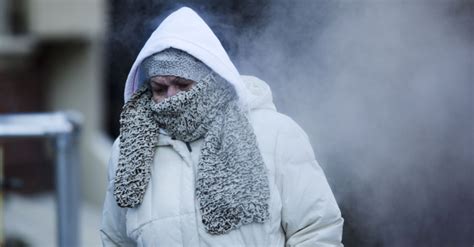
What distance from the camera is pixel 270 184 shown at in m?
2.64

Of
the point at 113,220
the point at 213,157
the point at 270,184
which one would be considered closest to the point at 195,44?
the point at 213,157

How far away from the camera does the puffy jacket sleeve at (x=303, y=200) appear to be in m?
2.62

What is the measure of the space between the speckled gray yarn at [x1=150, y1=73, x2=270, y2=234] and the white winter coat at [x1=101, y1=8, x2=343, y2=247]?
3cm

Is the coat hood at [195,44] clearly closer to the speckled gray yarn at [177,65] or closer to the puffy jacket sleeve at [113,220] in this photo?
the speckled gray yarn at [177,65]

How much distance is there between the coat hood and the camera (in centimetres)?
265

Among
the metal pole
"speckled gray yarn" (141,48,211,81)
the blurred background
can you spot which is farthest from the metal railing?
"speckled gray yarn" (141,48,211,81)

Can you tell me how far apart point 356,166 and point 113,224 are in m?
0.90

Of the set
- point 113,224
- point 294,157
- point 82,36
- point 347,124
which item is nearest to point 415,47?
point 347,124

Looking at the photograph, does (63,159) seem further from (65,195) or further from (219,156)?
(219,156)

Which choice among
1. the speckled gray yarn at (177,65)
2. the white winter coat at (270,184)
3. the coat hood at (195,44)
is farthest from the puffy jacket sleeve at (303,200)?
the speckled gray yarn at (177,65)

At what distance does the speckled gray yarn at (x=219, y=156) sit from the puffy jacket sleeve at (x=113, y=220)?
0.25 meters

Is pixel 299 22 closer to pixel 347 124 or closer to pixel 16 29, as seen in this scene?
pixel 347 124

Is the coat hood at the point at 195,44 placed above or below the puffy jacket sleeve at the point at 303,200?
above

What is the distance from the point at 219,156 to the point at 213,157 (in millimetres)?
20
